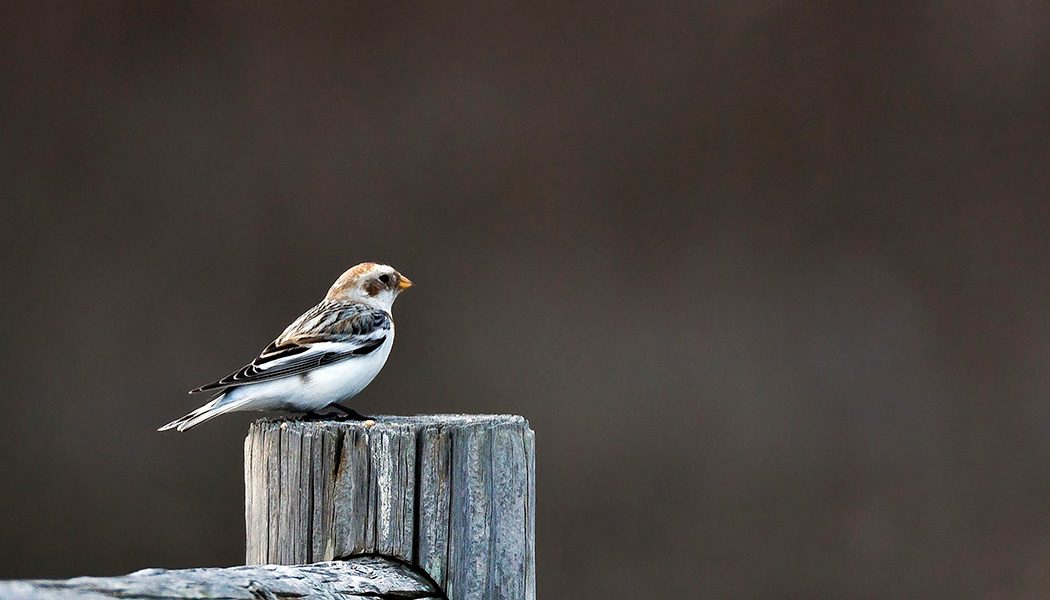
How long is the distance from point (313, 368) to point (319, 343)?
2.8 inches

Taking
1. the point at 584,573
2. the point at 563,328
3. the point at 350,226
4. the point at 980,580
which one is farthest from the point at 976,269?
the point at 350,226

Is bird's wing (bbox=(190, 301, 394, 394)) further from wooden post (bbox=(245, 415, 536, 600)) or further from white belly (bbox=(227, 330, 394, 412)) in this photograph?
wooden post (bbox=(245, 415, 536, 600))

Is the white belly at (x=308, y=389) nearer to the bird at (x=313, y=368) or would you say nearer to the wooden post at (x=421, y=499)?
the bird at (x=313, y=368)

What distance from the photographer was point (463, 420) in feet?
4.45

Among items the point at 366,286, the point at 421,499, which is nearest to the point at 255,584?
the point at 421,499

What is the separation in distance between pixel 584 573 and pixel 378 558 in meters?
2.52

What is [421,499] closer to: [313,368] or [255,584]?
[255,584]

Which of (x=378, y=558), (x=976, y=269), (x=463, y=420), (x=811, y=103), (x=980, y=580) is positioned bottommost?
(x=980, y=580)

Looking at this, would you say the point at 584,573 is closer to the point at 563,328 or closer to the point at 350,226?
the point at 563,328

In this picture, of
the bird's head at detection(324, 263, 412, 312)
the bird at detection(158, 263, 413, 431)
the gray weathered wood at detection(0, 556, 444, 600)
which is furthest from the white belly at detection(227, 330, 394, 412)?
the gray weathered wood at detection(0, 556, 444, 600)

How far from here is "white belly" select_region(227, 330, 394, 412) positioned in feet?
5.39

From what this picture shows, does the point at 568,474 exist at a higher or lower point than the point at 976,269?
lower

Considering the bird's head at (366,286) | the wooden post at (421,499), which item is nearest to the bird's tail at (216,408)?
the wooden post at (421,499)

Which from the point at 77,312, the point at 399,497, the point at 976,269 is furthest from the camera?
the point at 976,269
